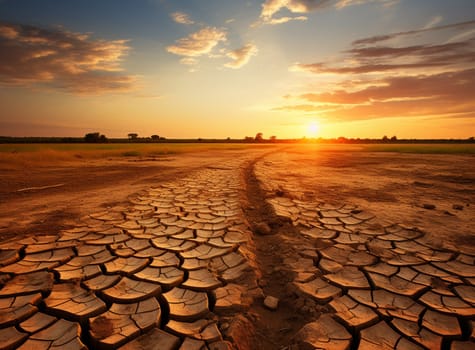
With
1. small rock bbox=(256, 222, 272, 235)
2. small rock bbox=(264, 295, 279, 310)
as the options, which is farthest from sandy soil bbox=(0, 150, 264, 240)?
small rock bbox=(264, 295, 279, 310)

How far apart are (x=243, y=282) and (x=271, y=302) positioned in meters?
0.31

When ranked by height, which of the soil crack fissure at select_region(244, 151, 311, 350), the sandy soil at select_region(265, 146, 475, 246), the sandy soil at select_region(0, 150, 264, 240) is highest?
the sandy soil at select_region(265, 146, 475, 246)

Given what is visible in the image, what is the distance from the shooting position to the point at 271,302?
1634 millimetres

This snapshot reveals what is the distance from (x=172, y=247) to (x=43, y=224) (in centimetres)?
193

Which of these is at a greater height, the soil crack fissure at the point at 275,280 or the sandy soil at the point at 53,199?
the sandy soil at the point at 53,199

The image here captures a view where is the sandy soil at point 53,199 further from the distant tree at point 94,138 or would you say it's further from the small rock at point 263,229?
the distant tree at point 94,138

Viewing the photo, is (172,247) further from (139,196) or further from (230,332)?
(139,196)

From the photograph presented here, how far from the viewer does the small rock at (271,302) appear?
1.61m

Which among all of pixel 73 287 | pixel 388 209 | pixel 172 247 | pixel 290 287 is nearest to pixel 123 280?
pixel 73 287

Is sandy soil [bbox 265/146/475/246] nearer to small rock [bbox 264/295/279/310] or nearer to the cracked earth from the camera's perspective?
the cracked earth

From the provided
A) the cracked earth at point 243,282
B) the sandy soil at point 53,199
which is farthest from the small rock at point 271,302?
the sandy soil at point 53,199

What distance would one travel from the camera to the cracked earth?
1.38 meters

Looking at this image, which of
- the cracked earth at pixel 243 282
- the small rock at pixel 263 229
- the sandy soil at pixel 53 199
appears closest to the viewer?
the cracked earth at pixel 243 282

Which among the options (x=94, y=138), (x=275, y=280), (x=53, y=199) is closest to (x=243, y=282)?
(x=275, y=280)
